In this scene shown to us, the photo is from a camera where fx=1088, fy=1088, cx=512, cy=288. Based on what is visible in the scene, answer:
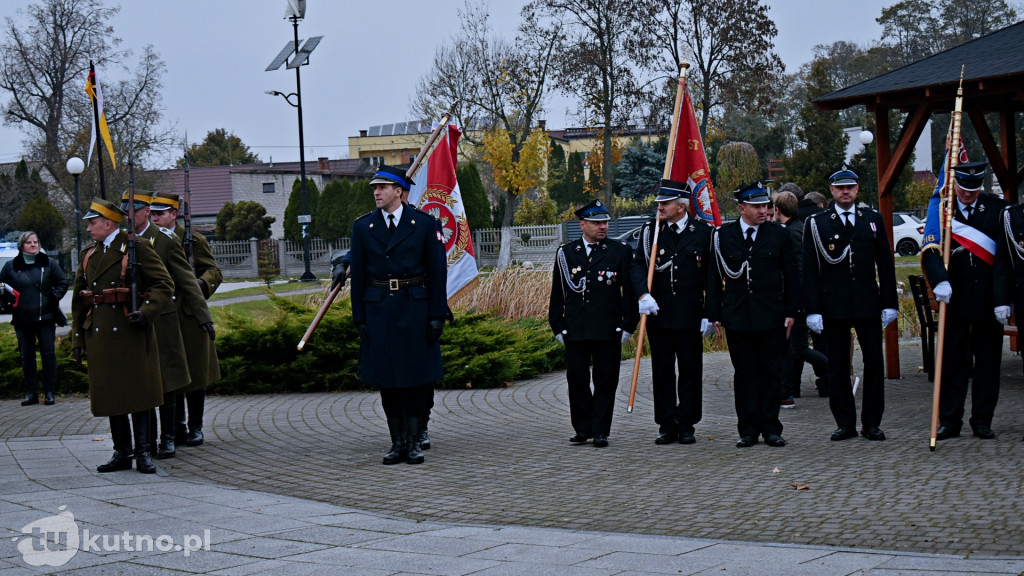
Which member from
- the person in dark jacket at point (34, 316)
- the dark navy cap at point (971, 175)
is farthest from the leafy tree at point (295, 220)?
the dark navy cap at point (971, 175)

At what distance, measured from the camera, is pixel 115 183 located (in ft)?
136

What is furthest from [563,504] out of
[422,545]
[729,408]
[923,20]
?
[923,20]

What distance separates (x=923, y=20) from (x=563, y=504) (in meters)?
55.6

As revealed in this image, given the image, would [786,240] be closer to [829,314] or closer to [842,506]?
[829,314]

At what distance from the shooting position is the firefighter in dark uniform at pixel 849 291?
8.16 meters

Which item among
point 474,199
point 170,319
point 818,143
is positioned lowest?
point 170,319

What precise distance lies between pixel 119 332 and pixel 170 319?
61cm

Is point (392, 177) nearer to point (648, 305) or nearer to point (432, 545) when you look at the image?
point (648, 305)

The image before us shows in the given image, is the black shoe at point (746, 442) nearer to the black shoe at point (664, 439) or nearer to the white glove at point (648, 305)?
the black shoe at point (664, 439)

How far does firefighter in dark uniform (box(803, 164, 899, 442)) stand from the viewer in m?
8.16

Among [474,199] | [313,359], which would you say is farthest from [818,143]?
[313,359]

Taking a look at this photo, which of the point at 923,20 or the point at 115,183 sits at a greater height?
the point at 923,20

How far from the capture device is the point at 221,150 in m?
103

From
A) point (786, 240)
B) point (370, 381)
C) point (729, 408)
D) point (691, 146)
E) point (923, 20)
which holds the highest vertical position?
point (923, 20)
